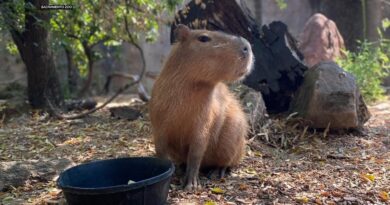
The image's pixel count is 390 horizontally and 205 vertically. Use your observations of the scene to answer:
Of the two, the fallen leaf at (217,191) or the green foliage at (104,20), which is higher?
the green foliage at (104,20)

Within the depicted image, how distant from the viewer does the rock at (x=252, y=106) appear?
4.35 metres

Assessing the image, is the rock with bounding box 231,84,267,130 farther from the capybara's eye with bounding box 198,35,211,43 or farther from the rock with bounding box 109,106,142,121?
the capybara's eye with bounding box 198,35,211,43

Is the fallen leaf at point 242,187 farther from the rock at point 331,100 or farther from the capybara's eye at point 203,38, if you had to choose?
the rock at point 331,100

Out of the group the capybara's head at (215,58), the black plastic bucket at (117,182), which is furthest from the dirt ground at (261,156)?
the capybara's head at (215,58)

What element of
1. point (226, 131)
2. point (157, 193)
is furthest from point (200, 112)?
point (157, 193)

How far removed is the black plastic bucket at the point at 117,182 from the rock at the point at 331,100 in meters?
2.20

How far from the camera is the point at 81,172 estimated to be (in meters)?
2.61

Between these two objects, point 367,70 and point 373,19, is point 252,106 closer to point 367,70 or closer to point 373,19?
point 367,70

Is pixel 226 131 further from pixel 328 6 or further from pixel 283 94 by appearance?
pixel 328 6

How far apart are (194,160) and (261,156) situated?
3.42 ft

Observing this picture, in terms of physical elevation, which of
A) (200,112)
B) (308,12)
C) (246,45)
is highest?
(308,12)

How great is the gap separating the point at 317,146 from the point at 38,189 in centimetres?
242

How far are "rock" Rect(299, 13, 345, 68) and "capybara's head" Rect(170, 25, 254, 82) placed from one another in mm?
4412

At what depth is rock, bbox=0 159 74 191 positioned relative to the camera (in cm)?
299
